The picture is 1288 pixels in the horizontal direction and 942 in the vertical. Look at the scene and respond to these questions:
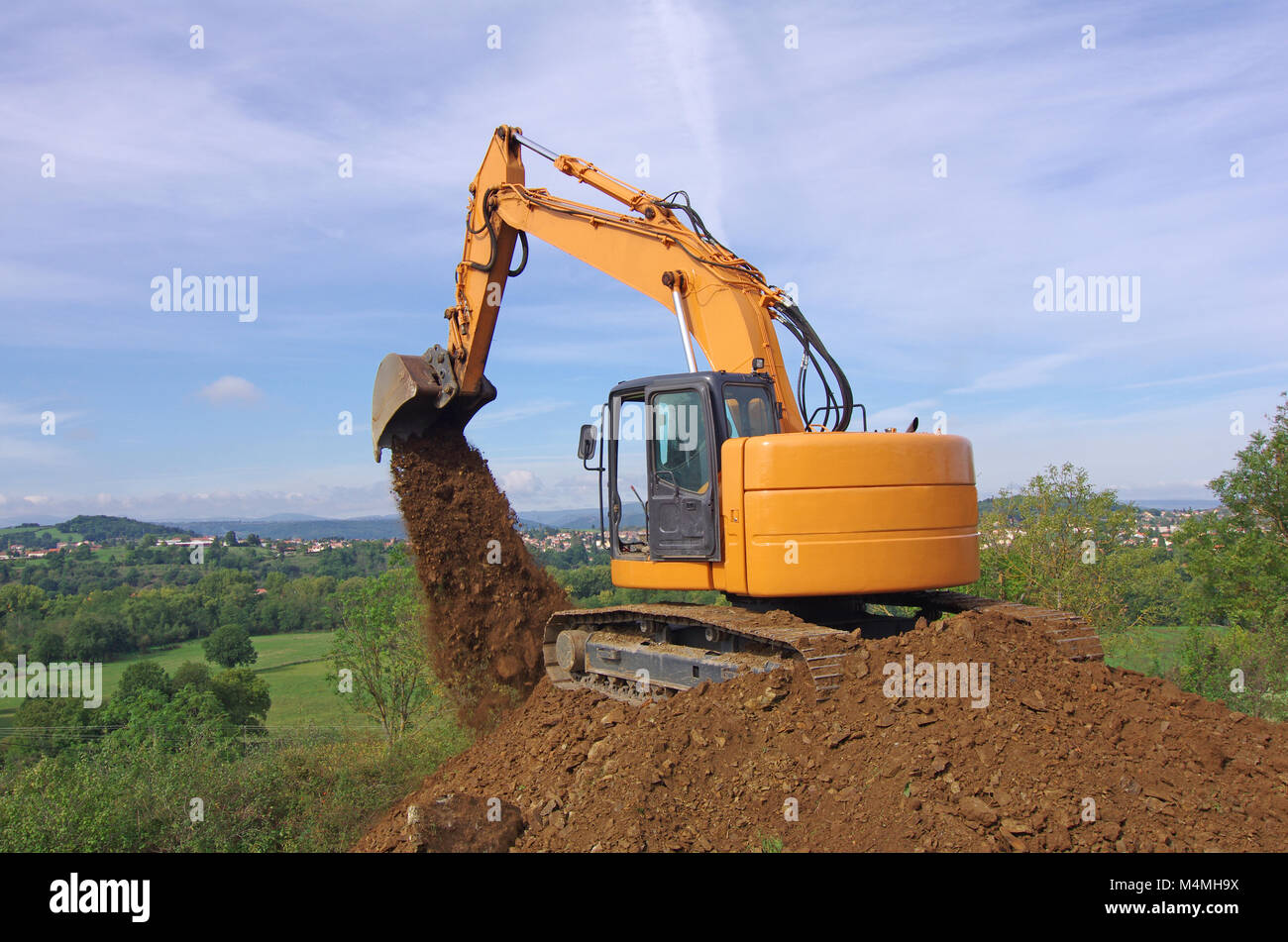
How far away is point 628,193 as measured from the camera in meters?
8.10

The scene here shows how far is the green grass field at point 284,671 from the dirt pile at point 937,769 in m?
28.3

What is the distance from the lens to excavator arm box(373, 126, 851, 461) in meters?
7.11

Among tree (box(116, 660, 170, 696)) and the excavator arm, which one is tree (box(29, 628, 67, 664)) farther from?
the excavator arm

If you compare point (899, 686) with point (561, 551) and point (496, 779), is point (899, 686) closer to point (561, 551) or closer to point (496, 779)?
point (496, 779)

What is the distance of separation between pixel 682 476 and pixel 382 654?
17.2 meters

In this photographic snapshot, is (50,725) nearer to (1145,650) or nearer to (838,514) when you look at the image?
(838,514)

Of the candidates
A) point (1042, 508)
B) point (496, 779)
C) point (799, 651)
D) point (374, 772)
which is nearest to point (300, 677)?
point (374, 772)

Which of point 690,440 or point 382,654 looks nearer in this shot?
point 690,440

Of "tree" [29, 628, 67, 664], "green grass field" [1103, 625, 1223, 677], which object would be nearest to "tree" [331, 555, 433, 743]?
"green grass field" [1103, 625, 1223, 677]

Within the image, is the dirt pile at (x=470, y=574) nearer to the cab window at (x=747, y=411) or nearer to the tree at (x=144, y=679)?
the cab window at (x=747, y=411)

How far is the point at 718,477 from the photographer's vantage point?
6.46 metres

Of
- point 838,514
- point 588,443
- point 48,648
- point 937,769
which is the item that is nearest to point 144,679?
point 48,648

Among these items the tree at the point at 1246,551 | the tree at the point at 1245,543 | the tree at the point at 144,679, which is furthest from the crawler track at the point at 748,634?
the tree at the point at 144,679

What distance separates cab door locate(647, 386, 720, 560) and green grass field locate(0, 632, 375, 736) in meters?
27.4
